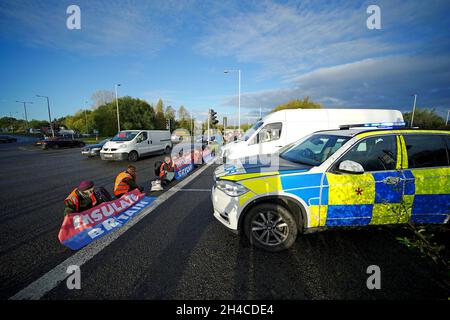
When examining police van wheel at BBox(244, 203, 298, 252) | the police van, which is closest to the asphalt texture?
police van wheel at BBox(244, 203, 298, 252)

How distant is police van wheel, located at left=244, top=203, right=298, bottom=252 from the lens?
2.71 metres

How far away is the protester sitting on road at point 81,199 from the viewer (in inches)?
130

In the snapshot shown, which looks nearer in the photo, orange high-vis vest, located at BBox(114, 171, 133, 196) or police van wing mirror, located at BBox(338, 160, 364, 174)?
police van wing mirror, located at BBox(338, 160, 364, 174)

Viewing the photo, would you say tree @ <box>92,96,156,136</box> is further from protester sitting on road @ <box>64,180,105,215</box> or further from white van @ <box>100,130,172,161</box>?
protester sitting on road @ <box>64,180,105,215</box>

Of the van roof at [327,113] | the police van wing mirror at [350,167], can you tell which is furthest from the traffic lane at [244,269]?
the van roof at [327,113]

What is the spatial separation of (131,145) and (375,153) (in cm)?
1111

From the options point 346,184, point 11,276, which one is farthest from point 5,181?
point 346,184

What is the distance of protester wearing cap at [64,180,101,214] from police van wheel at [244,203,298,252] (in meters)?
3.02

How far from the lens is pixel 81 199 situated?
350 centimetres

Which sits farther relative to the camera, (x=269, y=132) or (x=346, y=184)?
(x=269, y=132)

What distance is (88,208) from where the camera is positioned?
3.60 m

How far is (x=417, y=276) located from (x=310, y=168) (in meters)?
1.75

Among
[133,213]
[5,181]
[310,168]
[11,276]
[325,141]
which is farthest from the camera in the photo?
[5,181]
